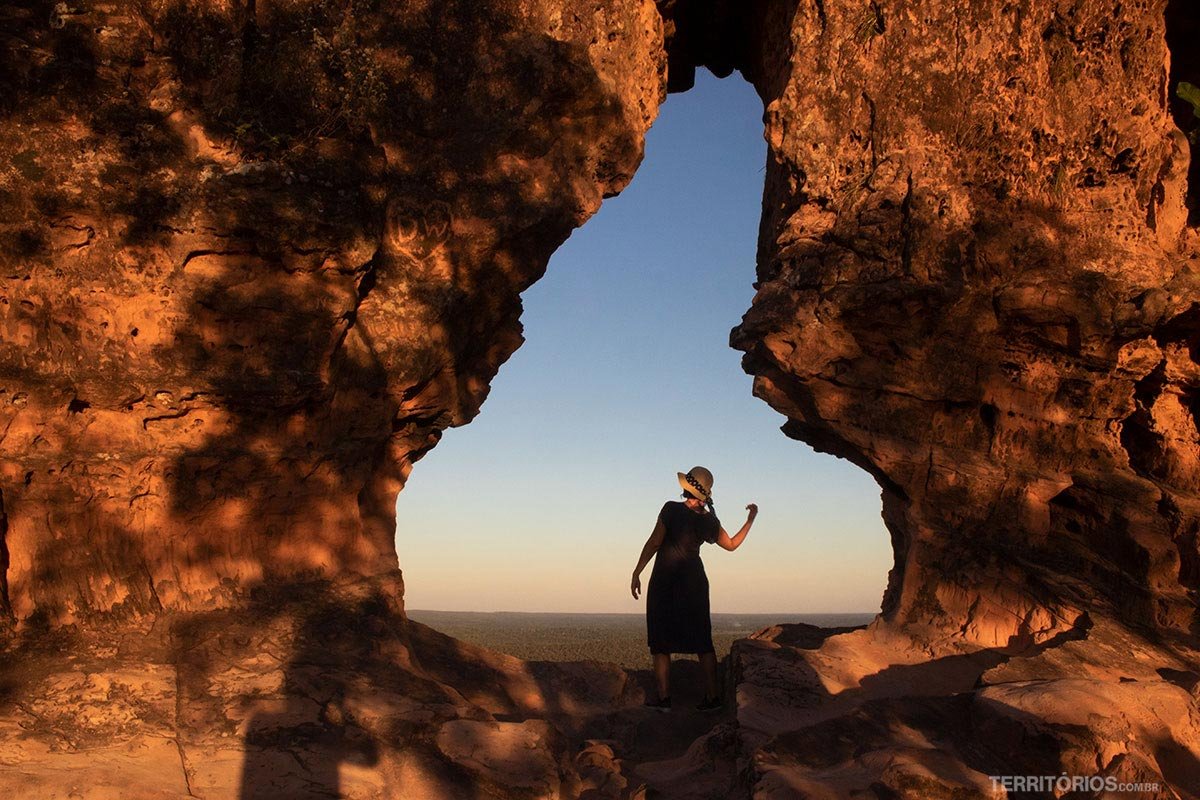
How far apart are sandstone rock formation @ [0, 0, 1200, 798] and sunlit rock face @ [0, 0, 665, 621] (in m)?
0.03

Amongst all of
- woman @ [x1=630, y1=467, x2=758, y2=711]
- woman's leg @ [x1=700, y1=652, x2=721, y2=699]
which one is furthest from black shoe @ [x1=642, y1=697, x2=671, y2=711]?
woman's leg @ [x1=700, y1=652, x2=721, y2=699]

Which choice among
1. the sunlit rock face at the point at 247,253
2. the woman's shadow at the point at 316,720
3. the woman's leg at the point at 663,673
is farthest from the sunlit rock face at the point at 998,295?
the woman's shadow at the point at 316,720

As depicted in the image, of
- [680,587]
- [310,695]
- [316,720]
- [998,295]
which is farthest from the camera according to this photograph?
[680,587]

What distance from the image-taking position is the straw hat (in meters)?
8.30

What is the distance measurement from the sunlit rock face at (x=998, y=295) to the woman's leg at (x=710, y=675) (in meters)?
1.76

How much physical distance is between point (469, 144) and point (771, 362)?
136 inches

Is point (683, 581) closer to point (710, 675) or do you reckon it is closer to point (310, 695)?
point (710, 675)

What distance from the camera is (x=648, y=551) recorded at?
835 cm

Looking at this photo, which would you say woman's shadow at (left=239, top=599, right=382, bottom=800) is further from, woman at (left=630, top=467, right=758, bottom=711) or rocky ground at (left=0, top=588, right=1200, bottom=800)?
woman at (left=630, top=467, right=758, bottom=711)

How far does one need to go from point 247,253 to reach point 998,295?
625 centimetres

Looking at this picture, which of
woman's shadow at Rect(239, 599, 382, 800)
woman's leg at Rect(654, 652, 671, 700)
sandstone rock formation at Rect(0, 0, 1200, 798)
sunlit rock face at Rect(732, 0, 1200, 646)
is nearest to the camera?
woman's shadow at Rect(239, 599, 382, 800)

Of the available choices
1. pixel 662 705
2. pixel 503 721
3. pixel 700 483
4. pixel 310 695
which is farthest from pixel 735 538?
pixel 310 695

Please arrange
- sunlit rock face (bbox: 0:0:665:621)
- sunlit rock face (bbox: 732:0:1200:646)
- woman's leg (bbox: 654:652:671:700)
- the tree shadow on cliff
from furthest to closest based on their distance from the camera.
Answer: woman's leg (bbox: 654:652:671:700) → sunlit rock face (bbox: 732:0:1200:646) → sunlit rock face (bbox: 0:0:665:621) → the tree shadow on cliff

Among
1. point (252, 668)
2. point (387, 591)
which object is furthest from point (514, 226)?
point (252, 668)
